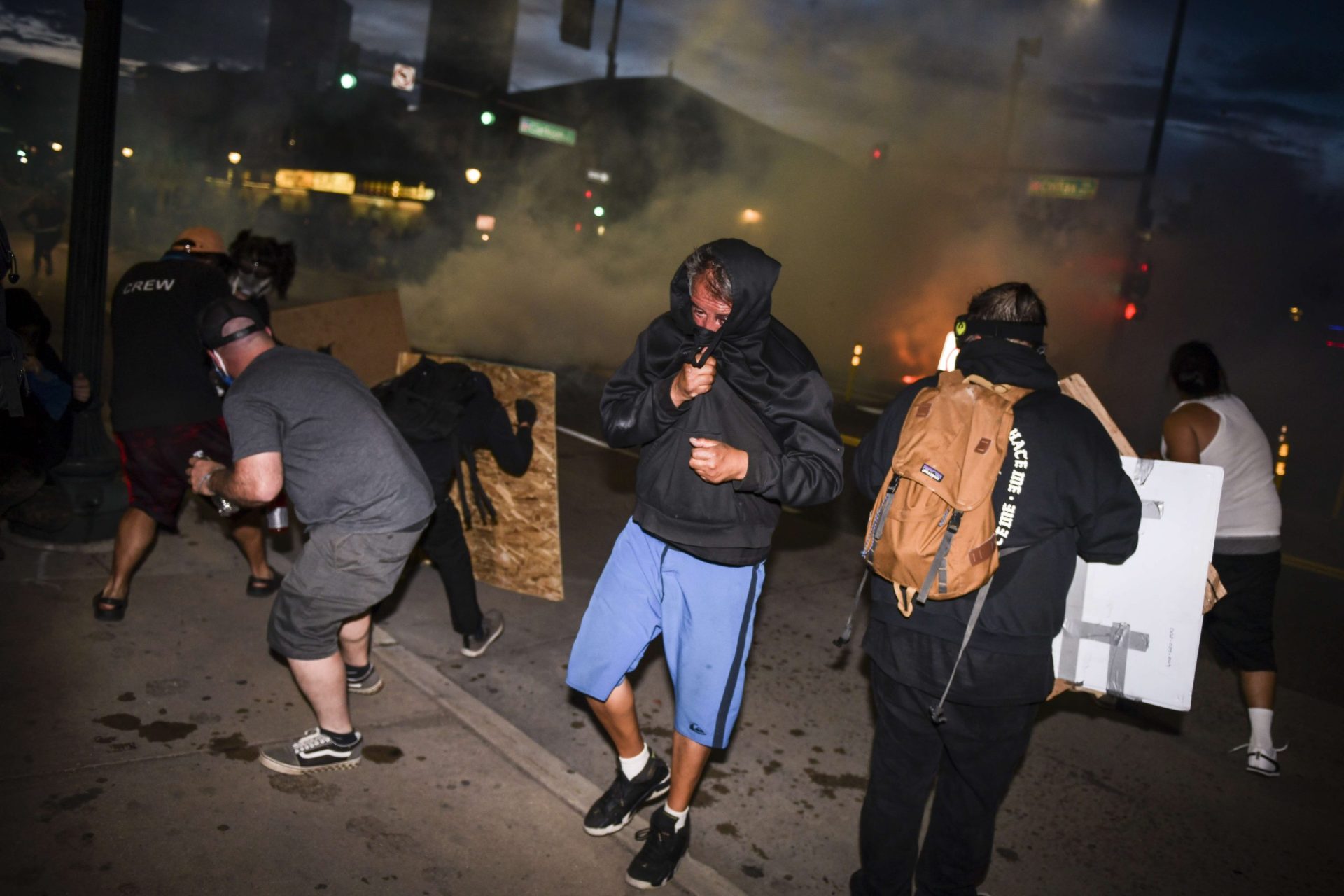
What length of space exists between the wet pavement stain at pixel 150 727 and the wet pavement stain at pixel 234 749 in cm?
11

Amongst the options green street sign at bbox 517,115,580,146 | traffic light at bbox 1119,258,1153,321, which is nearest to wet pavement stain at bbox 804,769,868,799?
traffic light at bbox 1119,258,1153,321

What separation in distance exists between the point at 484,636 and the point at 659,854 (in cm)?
154

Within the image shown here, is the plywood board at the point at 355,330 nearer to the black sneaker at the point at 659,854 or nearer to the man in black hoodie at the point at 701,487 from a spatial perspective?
the man in black hoodie at the point at 701,487

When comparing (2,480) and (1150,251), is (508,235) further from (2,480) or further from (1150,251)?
(2,480)

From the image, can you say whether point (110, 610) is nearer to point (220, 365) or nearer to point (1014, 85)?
point (220, 365)

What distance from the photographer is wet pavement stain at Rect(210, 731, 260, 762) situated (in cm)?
276

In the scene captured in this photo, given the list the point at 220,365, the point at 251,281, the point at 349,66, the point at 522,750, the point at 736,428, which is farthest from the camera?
the point at 349,66

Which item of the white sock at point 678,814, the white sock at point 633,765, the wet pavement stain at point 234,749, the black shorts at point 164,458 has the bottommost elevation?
the wet pavement stain at point 234,749

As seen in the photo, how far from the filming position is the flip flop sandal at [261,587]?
3.98 m

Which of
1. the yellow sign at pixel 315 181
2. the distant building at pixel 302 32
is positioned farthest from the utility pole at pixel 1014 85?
the yellow sign at pixel 315 181

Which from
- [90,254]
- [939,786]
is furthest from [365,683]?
[90,254]

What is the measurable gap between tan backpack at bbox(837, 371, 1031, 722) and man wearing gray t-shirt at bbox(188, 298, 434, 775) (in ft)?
4.59

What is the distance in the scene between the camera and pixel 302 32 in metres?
31.2

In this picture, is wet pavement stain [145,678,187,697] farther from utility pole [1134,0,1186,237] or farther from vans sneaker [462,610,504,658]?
utility pole [1134,0,1186,237]
